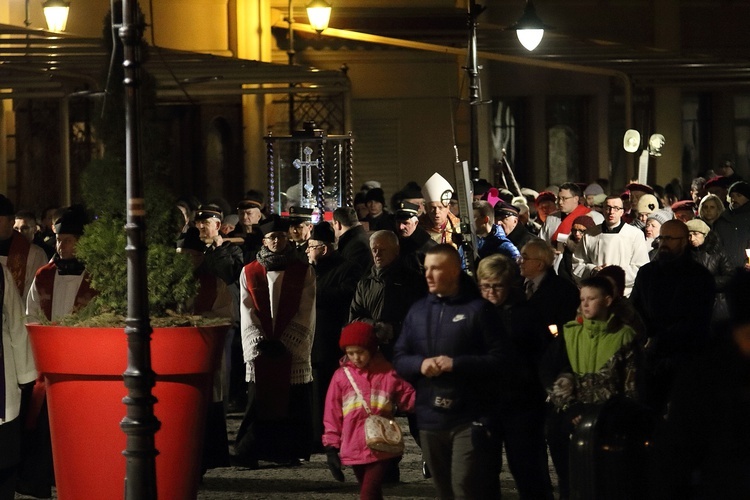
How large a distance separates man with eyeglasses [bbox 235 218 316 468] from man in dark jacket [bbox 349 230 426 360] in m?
0.60

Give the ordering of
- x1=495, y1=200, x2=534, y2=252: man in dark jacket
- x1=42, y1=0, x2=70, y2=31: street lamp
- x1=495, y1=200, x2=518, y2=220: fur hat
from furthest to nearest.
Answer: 1. x1=42, y1=0, x2=70, y2=31: street lamp
2. x1=495, y1=200, x2=518, y2=220: fur hat
3. x1=495, y1=200, x2=534, y2=252: man in dark jacket

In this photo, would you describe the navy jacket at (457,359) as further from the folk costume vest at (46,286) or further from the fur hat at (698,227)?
the fur hat at (698,227)

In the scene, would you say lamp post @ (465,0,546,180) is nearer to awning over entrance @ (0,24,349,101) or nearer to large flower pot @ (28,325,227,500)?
awning over entrance @ (0,24,349,101)

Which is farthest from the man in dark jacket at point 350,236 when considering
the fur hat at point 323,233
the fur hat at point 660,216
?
the fur hat at point 660,216

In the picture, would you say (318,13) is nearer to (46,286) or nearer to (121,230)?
(46,286)

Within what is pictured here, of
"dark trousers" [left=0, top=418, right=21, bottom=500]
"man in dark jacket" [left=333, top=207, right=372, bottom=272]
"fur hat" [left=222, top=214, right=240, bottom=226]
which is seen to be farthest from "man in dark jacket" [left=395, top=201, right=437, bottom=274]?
"dark trousers" [left=0, top=418, right=21, bottom=500]

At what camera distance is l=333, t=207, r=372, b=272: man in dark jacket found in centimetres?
1421

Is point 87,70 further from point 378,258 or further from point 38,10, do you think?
point 378,258

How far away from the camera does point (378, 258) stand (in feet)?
40.2

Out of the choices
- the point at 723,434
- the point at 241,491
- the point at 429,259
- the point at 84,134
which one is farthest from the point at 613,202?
the point at 84,134

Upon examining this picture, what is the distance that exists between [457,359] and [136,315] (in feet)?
5.65

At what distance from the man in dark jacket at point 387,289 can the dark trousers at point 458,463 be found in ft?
9.98

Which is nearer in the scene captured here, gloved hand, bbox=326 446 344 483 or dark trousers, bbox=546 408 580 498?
dark trousers, bbox=546 408 580 498

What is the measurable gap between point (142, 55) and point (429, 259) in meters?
2.05
